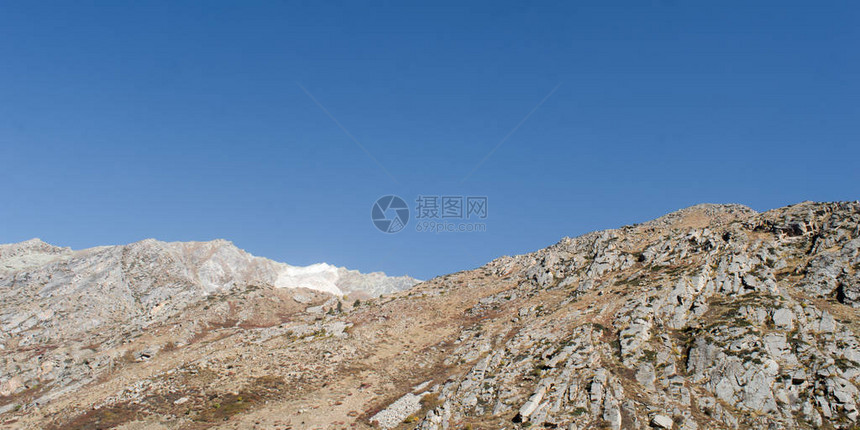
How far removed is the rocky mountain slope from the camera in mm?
40562

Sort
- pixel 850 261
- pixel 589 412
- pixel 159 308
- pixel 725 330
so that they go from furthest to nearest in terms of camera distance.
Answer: pixel 159 308
pixel 850 261
pixel 725 330
pixel 589 412

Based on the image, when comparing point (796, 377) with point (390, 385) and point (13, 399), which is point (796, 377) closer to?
point (390, 385)

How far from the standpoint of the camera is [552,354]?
49219mm

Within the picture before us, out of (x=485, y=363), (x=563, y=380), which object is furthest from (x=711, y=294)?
(x=485, y=363)

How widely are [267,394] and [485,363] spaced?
2492 cm

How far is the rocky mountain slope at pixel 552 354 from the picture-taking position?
133 ft

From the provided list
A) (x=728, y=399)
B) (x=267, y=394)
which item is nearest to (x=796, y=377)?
(x=728, y=399)

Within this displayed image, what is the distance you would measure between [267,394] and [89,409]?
62.1 feet

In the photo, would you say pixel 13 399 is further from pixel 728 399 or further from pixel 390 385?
pixel 728 399

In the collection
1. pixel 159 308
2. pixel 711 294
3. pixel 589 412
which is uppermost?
pixel 159 308

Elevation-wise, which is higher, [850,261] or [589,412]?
[850,261]

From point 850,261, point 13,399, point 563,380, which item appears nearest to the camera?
point 563,380

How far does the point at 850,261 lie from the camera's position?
5356cm

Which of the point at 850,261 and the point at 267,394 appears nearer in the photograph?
the point at 267,394
